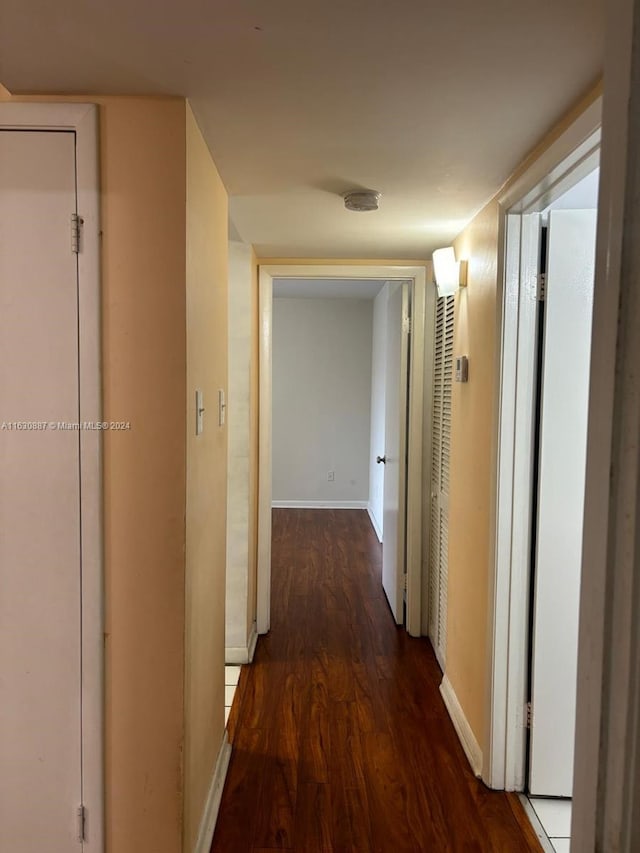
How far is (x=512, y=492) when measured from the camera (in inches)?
78.4

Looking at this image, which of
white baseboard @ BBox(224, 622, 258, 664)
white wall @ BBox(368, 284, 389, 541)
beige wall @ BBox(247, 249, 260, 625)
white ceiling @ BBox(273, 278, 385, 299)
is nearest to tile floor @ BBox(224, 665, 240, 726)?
white baseboard @ BBox(224, 622, 258, 664)

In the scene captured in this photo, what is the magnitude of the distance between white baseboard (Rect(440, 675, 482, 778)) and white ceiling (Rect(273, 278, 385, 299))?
3.48 meters

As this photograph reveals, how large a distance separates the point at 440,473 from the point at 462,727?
1217mm

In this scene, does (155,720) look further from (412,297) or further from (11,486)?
(412,297)

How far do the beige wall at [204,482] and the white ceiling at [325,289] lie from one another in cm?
332

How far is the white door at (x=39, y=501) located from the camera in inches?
55.8

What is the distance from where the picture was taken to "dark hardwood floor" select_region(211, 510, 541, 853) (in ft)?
6.23

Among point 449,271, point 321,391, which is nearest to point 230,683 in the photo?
point 449,271

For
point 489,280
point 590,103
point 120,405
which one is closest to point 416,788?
point 120,405

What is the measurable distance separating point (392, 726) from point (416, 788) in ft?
1.30

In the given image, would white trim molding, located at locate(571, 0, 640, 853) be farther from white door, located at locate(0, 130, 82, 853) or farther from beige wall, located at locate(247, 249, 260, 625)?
beige wall, located at locate(247, 249, 260, 625)

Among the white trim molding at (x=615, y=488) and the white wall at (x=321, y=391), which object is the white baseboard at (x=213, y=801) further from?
the white wall at (x=321, y=391)

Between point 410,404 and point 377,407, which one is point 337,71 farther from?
point 377,407

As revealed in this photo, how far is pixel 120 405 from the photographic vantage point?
1.46 m
